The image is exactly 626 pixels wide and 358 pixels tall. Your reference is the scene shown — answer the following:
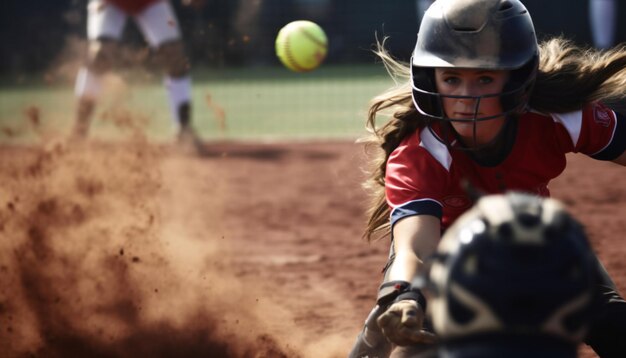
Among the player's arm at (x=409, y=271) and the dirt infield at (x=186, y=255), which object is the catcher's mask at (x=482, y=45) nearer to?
the player's arm at (x=409, y=271)

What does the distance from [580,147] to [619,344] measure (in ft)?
2.37

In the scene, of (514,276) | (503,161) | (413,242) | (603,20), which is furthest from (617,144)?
(603,20)

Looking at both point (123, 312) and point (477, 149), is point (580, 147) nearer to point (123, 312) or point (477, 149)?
point (477, 149)

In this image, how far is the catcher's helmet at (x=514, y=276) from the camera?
1668mm

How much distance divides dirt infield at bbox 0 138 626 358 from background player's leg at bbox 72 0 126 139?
1.27m

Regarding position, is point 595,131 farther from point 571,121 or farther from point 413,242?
point 413,242

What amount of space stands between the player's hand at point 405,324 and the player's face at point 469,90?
83 centimetres

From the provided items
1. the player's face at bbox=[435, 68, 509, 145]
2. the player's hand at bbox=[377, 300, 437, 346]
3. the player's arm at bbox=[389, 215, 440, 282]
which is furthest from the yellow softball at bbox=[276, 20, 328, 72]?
the player's hand at bbox=[377, 300, 437, 346]

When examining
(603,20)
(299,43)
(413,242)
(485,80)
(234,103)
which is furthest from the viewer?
(603,20)

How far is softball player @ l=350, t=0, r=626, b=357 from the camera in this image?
10.2ft

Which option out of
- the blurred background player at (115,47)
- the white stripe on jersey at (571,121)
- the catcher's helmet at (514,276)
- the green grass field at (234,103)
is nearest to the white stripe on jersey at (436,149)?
the white stripe on jersey at (571,121)

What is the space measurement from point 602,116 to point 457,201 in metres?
0.62

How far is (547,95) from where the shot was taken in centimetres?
346

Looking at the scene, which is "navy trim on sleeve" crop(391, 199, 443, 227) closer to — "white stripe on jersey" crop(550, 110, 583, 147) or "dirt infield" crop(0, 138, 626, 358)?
"white stripe on jersey" crop(550, 110, 583, 147)
